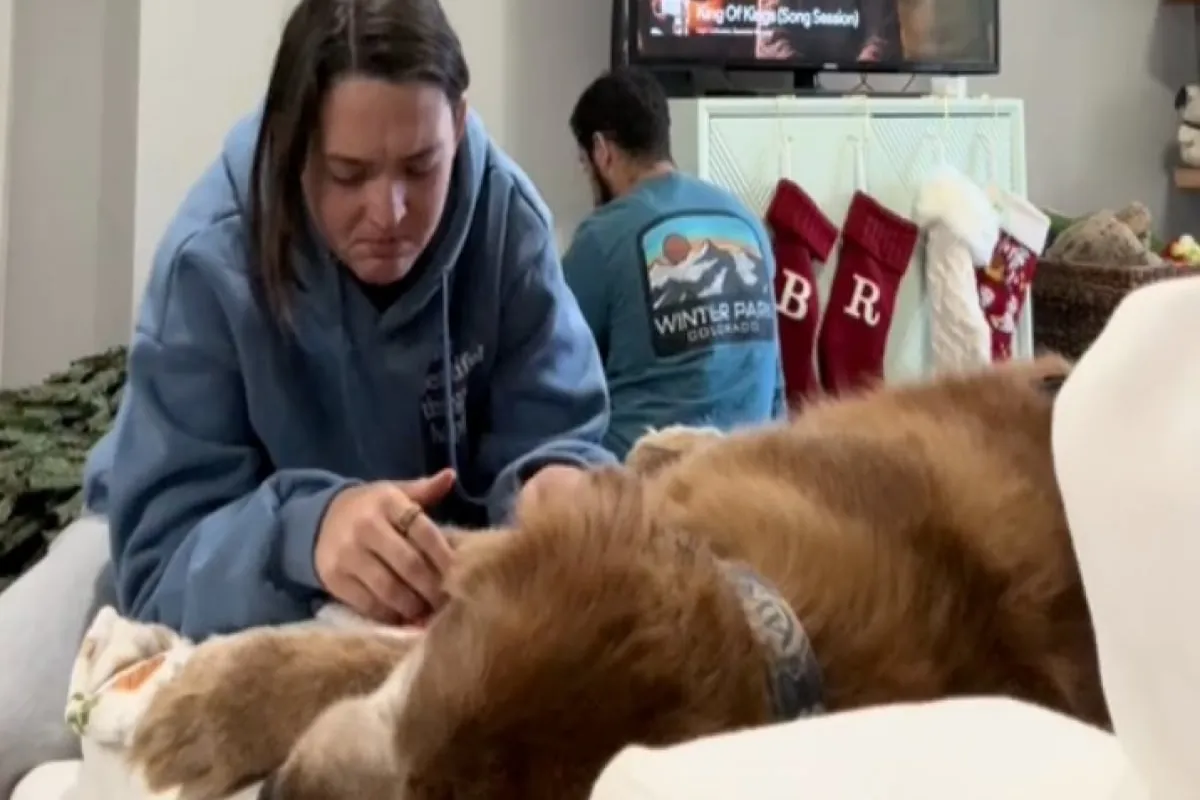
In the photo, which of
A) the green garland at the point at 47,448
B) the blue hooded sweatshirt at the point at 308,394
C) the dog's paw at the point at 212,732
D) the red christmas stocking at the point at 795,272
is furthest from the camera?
the red christmas stocking at the point at 795,272

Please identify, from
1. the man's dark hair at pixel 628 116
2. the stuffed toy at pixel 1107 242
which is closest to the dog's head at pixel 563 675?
the man's dark hair at pixel 628 116

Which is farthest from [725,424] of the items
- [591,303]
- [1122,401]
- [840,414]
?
[1122,401]

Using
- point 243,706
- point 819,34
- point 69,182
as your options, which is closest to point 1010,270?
point 819,34

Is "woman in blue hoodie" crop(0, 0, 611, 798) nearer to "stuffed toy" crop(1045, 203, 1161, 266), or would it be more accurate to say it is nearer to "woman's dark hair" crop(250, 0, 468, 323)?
"woman's dark hair" crop(250, 0, 468, 323)

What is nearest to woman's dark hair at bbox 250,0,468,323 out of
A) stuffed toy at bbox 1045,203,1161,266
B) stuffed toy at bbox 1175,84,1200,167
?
stuffed toy at bbox 1045,203,1161,266

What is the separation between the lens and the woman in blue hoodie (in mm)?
1181

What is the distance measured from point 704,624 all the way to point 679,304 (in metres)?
1.87

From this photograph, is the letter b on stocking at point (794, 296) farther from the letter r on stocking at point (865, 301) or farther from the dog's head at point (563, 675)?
the dog's head at point (563, 675)

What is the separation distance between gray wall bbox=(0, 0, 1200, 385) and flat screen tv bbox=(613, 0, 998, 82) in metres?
0.25

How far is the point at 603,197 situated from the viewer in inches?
117

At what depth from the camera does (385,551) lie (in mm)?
1030

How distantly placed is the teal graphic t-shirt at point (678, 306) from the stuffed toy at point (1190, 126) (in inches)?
73.0

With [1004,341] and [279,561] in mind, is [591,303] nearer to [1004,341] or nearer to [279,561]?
[1004,341]

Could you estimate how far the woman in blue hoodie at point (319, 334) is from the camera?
3.87 feet
